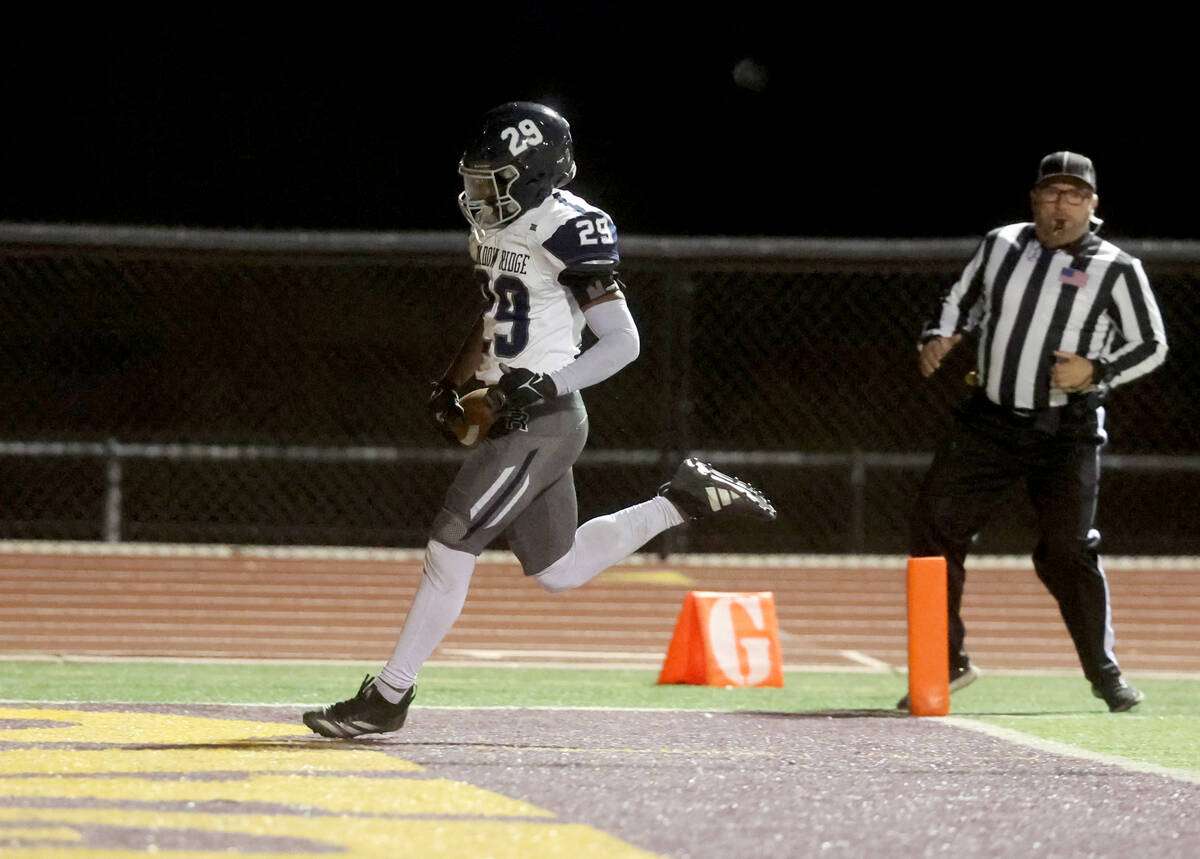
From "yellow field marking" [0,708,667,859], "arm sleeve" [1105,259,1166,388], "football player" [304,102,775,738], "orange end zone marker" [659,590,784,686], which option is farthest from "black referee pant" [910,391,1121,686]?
"yellow field marking" [0,708,667,859]

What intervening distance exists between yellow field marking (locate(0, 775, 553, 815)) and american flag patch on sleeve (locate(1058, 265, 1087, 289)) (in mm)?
3137

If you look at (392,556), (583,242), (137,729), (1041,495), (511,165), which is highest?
(511,165)

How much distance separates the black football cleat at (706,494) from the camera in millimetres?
4754

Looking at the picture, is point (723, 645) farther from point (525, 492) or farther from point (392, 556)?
point (392, 556)

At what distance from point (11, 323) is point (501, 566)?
3347 mm

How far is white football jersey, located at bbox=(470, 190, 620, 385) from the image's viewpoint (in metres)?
4.43

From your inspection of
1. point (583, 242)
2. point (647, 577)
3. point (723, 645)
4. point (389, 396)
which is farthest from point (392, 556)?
point (583, 242)

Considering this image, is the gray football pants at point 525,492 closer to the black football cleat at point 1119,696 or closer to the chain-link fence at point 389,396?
the black football cleat at point 1119,696

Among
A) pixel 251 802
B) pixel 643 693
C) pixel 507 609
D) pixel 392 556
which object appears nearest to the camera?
pixel 251 802

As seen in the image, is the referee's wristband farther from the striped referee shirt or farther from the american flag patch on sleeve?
the american flag patch on sleeve

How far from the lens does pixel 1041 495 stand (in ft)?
19.5

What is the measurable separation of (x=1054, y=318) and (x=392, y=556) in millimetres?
4430

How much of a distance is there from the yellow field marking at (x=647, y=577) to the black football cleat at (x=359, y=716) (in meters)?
4.54

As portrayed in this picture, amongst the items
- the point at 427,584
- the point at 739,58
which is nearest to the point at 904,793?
the point at 427,584
